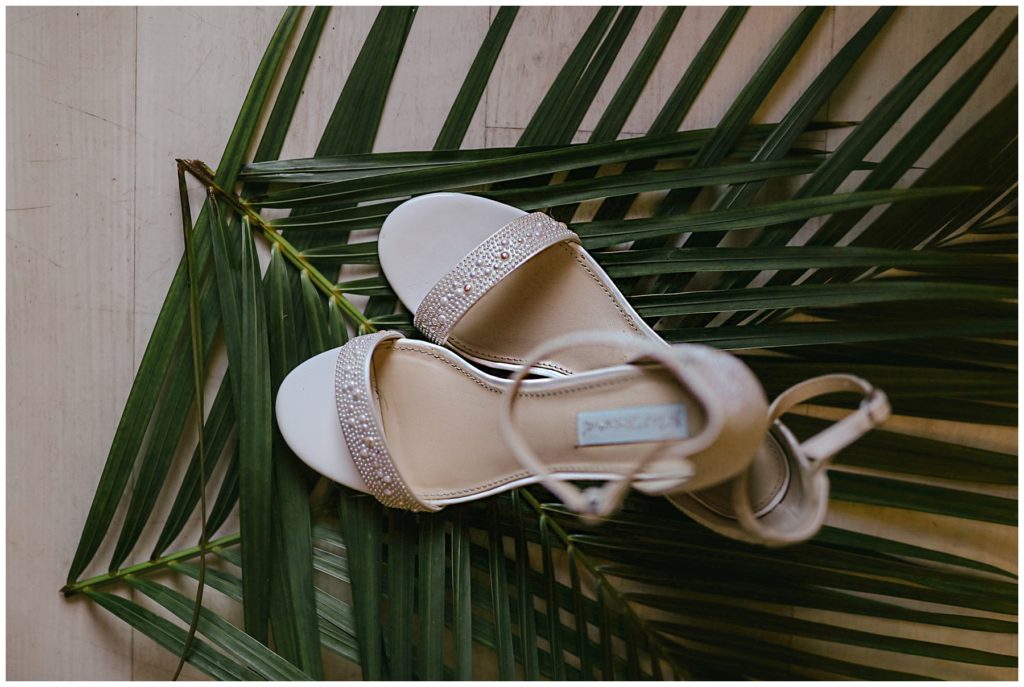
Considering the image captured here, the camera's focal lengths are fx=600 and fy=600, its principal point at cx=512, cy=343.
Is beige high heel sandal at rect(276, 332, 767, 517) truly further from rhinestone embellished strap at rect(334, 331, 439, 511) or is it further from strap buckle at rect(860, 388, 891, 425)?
strap buckle at rect(860, 388, 891, 425)

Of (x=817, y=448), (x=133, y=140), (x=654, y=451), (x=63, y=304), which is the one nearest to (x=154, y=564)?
(x=63, y=304)

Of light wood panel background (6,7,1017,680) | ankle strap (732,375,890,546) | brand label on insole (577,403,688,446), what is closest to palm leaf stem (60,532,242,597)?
light wood panel background (6,7,1017,680)

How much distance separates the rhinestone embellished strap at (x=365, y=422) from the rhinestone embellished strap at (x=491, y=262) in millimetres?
74

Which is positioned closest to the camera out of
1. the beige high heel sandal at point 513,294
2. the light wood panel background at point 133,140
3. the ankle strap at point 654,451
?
the ankle strap at point 654,451

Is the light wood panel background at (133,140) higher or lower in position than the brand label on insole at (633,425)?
higher

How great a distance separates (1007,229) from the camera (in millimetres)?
620

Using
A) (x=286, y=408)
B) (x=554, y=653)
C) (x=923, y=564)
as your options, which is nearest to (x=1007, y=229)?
(x=923, y=564)

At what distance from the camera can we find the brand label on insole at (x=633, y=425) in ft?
1.76

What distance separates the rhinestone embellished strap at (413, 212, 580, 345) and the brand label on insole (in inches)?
6.4

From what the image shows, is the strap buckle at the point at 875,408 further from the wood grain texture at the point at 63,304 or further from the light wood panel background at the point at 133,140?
the wood grain texture at the point at 63,304

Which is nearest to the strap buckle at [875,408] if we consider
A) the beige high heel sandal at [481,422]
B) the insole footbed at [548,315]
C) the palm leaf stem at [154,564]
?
the beige high heel sandal at [481,422]

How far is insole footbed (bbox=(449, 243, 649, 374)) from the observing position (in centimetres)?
64

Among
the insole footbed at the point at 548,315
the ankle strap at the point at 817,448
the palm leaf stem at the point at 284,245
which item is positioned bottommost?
the ankle strap at the point at 817,448

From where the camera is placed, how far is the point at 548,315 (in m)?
0.66
